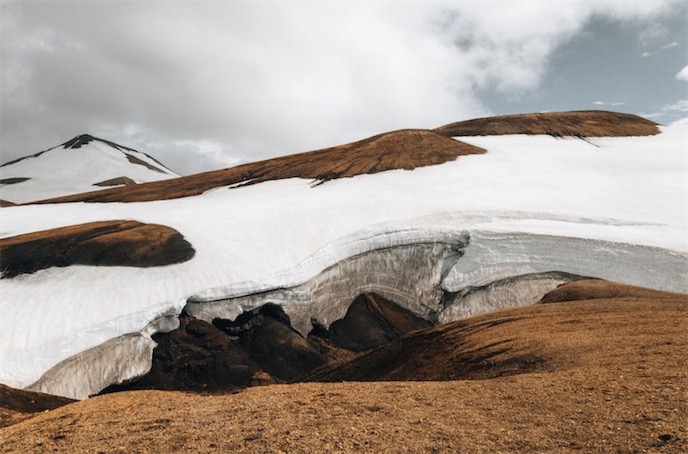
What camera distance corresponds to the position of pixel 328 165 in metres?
41.2

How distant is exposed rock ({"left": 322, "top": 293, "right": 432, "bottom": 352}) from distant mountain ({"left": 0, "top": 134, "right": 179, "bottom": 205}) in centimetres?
9461

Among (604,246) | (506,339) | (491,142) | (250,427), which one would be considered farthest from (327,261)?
(491,142)

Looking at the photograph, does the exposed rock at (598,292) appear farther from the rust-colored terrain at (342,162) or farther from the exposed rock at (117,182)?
the exposed rock at (117,182)

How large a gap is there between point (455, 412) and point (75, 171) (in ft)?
439

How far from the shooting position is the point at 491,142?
47875mm

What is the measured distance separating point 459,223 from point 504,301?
5.55 metres

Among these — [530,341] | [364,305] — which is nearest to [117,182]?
[364,305]

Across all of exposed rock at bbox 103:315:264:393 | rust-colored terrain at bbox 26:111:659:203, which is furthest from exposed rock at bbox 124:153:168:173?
exposed rock at bbox 103:315:264:393

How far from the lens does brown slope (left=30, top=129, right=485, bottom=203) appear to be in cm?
3944

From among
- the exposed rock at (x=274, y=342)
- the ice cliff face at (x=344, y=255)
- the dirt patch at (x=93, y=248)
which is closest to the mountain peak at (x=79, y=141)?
the ice cliff face at (x=344, y=255)

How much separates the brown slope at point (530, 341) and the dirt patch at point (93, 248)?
1125 centimetres

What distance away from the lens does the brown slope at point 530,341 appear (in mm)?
10555

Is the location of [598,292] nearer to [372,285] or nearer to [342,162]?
[372,285]

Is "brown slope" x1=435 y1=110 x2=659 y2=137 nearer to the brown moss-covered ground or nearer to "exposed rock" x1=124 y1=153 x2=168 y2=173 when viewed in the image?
the brown moss-covered ground
